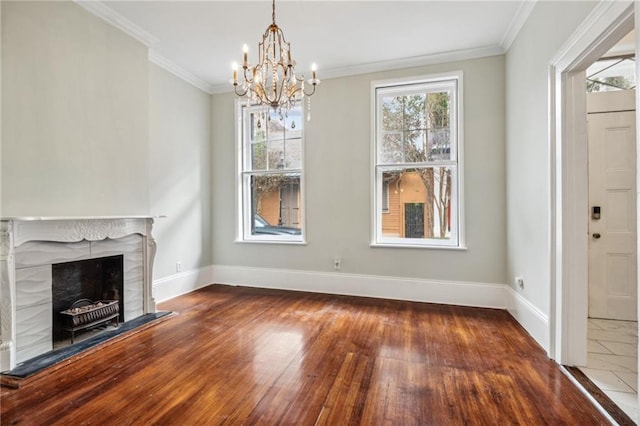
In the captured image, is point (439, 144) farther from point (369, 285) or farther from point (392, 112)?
point (369, 285)

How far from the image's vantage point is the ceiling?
2908mm

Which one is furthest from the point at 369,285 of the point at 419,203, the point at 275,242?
the point at 275,242

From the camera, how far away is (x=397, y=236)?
4.16 meters

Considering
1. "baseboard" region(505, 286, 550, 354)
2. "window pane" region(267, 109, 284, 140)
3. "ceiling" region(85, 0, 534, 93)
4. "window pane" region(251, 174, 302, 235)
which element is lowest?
"baseboard" region(505, 286, 550, 354)

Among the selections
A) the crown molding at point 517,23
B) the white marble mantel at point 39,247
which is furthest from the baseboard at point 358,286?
the crown molding at point 517,23

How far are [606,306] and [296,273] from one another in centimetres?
346

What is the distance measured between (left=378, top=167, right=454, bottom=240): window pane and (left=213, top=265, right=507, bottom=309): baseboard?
2.01ft

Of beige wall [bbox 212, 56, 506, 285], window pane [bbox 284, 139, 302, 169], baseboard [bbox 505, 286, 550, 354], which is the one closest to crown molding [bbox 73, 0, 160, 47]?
beige wall [bbox 212, 56, 506, 285]

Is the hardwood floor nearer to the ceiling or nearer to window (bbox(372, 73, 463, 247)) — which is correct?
window (bbox(372, 73, 463, 247))

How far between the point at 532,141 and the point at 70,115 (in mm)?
4066

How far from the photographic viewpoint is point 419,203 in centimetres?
405

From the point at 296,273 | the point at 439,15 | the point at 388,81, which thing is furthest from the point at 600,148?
the point at 296,273

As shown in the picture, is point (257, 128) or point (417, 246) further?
point (257, 128)

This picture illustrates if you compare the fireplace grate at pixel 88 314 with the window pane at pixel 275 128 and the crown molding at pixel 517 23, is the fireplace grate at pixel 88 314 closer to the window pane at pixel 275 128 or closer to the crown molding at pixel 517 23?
the window pane at pixel 275 128
